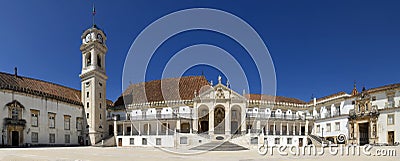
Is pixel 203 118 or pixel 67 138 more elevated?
pixel 203 118

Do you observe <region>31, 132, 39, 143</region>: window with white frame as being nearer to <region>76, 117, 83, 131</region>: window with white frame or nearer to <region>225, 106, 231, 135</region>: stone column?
<region>76, 117, 83, 131</region>: window with white frame

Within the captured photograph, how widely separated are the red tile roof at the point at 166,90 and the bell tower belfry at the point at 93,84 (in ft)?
15.6

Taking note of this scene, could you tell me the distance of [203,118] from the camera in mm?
40500

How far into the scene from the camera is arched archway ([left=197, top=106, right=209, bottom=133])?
40.3 meters

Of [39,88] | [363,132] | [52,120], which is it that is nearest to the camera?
[52,120]

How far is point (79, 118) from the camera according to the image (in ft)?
137

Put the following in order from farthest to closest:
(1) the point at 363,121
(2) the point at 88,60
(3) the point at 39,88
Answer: (2) the point at 88,60 → (3) the point at 39,88 → (1) the point at 363,121

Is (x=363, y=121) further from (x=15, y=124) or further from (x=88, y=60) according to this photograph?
(x=15, y=124)

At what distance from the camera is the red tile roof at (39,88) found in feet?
110

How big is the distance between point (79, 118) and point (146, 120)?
369 inches

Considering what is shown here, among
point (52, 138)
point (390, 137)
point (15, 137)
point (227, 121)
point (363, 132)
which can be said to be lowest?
point (52, 138)

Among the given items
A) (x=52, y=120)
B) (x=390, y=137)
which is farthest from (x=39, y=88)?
(x=390, y=137)

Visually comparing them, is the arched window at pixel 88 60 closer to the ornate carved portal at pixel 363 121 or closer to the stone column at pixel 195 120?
the stone column at pixel 195 120

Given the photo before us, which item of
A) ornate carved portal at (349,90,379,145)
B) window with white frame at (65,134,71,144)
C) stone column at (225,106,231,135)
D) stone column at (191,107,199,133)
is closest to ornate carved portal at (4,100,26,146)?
window with white frame at (65,134,71,144)
